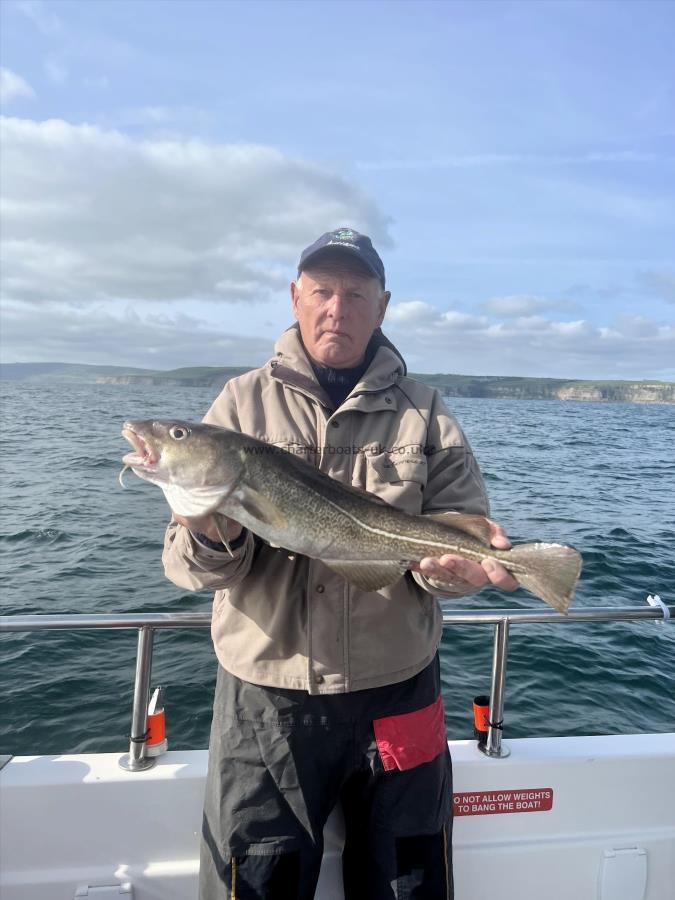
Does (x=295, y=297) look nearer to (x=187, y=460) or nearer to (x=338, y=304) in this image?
(x=338, y=304)

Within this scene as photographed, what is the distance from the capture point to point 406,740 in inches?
125

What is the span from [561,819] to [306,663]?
99.8 inches

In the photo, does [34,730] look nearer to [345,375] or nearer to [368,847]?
[368,847]

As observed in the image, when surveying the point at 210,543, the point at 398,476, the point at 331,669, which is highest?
the point at 398,476

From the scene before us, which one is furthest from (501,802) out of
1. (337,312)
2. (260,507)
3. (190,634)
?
(190,634)

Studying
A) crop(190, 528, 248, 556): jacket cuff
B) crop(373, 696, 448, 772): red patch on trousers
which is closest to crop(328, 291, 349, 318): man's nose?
crop(190, 528, 248, 556): jacket cuff

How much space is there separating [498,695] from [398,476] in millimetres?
1929

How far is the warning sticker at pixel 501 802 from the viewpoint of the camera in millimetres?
4133

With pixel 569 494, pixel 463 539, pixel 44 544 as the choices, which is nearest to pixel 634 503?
pixel 569 494

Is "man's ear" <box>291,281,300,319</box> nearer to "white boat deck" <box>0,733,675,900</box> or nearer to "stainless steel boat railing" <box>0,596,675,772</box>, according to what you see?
"stainless steel boat railing" <box>0,596,675,772</box>

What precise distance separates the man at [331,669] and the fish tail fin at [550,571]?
12 centimetres

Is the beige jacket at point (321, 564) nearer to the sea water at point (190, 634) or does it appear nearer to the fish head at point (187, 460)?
the fish head at point (187, 460)

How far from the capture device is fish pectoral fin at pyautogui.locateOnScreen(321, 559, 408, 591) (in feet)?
10.3

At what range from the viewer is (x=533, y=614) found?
4180 millimetres
